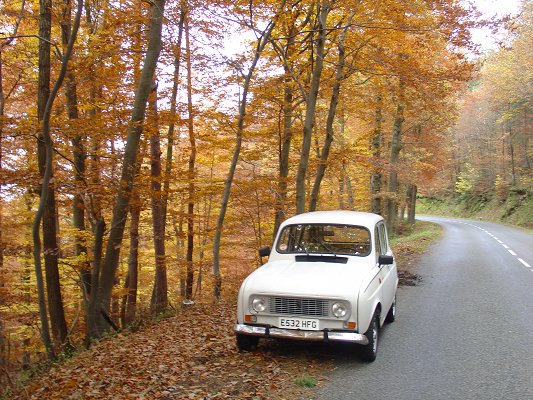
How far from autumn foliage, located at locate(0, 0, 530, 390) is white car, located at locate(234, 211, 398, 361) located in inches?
135

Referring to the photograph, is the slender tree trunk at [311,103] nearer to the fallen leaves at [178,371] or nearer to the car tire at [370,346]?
the fallen leaves at [178,371]

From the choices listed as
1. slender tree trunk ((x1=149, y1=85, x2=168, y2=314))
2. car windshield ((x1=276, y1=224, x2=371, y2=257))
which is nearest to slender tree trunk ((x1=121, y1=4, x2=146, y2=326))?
slender tree trunk ((x1=149, y1=85, x2=168, y2=314))

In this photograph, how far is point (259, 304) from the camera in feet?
17.9

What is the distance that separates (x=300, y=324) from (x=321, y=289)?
0.50 metres

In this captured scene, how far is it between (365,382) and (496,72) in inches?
1712

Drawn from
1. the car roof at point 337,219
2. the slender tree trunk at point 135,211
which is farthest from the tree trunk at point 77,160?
the car roof at point 337,219

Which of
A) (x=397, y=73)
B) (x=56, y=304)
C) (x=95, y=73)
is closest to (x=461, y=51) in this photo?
(x=397, y=73)

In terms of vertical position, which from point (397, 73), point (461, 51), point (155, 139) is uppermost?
point (461, 51)

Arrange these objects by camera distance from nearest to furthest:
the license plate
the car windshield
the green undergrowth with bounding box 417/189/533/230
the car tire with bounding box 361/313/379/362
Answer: the license plate → the car tire with bounding box 361/313/379/362 → the car windshield → the green undergrowth with bounding box 417/189/533/230

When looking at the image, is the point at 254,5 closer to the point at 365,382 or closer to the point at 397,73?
the point at 397,73

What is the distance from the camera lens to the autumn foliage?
8562 mm

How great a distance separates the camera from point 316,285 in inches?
211

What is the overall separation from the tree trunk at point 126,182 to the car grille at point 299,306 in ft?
12.6

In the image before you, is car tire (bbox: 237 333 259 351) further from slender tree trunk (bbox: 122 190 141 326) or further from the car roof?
slender tree trunk (bbox: 122 190 141 326)
